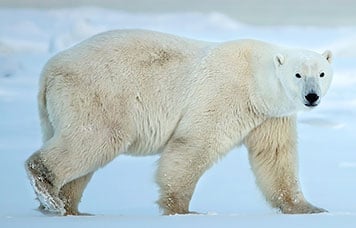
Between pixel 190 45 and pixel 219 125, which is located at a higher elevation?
pixel 190 45

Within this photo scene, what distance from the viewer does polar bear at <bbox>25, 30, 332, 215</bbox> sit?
686 centimetres

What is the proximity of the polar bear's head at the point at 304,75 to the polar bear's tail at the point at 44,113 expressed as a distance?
1961 millimetres

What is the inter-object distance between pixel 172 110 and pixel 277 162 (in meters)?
0.98

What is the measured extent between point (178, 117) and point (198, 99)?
0.26m

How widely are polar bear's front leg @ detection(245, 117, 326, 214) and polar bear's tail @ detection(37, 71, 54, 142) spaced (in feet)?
5.54

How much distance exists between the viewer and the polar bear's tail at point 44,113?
7.24 m

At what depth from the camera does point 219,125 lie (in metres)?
6.86

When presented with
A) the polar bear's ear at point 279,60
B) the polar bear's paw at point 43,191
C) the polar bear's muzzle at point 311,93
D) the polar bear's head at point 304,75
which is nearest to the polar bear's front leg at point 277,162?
the polar bear's head at point 304,75

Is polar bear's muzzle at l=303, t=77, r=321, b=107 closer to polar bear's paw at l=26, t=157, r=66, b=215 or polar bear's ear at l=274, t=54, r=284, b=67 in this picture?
polar bear's ear at l=274, t=54, r=284, b=67

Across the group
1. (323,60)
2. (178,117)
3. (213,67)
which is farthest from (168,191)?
(323,60)

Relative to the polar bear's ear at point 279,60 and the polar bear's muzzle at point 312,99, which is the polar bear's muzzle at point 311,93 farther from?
the polar bear's ear at point 279,60

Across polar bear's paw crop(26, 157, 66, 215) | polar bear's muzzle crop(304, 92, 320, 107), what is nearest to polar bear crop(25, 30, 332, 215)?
polar bear's paw crop(26, 157, 66, 215)

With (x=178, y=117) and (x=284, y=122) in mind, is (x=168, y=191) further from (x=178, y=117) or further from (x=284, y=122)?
(x=284, y=122)

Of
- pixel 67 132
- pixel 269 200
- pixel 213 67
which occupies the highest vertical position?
pixel 213 67
